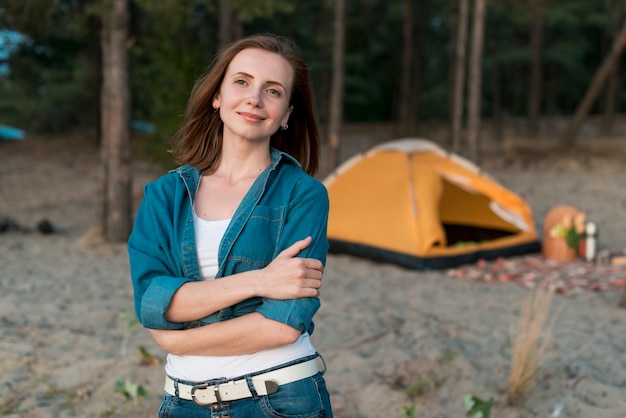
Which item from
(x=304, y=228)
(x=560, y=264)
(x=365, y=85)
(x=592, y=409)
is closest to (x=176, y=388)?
(x=304, y=228)

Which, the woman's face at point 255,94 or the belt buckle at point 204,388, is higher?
the woman's face at point 255,94

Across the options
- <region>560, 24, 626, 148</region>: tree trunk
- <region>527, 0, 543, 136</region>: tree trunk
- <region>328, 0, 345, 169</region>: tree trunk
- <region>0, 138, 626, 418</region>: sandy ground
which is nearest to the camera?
<region>0, 138, 626, 418</region>: sandy ground

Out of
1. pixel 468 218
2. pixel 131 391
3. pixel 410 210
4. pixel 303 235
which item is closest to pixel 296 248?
pixel 303 235

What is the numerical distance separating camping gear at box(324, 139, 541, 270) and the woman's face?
5.50m

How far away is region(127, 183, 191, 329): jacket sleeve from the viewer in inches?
60.4

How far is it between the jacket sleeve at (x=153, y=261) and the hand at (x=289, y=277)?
178 millimetres

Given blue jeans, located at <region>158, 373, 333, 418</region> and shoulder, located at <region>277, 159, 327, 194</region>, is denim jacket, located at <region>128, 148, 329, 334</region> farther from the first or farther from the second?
blue jeans, located at <region>158, 373, 333, 418</region>

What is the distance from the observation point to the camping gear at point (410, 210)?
282 inches

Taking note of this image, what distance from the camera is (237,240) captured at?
1558 mm

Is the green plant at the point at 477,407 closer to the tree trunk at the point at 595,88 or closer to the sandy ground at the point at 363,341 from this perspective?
the sandy ground at the point at 363,341

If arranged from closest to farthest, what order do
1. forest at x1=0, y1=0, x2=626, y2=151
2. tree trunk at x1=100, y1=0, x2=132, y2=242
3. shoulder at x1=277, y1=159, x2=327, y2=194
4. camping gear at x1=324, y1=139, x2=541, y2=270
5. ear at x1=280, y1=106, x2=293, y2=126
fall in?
shoulder at x1=277, y1=159, x2=327, y2=194 < ear at x1=280, y1=106, x2=293, y2=126 < camping gear at x1=324, y1=139, x2=541, y2=270 < tree trunk at x1=100, y1=0, x2=132, y2=242 < forest at x1=0, y1=0, x2=626, y2=151

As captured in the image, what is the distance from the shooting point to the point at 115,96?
7691mm

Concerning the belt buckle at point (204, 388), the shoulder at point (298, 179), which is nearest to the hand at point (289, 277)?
the shoulder at point (298, 179)

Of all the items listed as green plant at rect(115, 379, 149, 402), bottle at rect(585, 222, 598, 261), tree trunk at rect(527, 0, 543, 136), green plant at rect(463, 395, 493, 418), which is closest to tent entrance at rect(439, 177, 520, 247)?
bottle at rect(585, 222, 598, 261)
